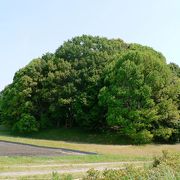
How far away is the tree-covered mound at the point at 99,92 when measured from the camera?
176 ft

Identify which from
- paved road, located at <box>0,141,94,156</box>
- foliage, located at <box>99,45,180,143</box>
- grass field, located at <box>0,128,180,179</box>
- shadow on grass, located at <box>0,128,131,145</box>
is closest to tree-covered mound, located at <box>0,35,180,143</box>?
foliage, located at <box>99,45,180,143</box>

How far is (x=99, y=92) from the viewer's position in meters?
59.1

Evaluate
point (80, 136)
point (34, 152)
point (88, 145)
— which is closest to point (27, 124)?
point (80, 136)

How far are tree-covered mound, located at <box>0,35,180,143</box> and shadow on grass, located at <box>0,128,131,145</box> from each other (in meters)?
1.12

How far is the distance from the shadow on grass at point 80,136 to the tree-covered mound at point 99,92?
112 cm

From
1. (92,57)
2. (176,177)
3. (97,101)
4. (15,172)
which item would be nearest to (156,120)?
(97,101)

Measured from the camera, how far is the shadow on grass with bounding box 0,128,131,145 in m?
55.7

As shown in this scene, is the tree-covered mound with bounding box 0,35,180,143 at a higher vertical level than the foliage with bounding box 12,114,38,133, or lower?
higher

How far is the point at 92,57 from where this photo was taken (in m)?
65.4

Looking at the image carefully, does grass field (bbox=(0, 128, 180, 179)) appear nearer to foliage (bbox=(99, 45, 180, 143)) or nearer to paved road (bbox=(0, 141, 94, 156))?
foliage (bbox=(99, 45, 180, 143))

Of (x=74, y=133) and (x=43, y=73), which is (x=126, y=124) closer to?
(x=74, y=133)

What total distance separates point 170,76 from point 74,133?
16576 millimetres

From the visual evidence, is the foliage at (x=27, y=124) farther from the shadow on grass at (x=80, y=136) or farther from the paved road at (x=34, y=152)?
the paved road at (x=34, y=152)

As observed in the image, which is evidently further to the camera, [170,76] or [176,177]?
[170,76]
